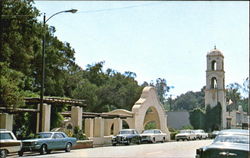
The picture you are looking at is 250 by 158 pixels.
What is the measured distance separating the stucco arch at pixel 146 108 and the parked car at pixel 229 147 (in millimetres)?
29372

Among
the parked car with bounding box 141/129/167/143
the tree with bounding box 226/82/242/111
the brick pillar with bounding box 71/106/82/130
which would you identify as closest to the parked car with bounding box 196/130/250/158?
the brick pillar with bounding box 71/106/82/130

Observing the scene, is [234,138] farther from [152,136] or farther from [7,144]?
[152,136]

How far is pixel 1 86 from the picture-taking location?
2320cm

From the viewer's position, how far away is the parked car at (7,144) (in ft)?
64.0

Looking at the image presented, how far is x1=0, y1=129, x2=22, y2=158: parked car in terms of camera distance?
19511 millimetres

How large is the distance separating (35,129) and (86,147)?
15.0ft

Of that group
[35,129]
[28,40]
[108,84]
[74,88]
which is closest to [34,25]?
[28,40]

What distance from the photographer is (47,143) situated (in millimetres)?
24297

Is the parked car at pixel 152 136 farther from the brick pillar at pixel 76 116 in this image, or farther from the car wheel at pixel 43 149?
the car wheel at pixel 43 149

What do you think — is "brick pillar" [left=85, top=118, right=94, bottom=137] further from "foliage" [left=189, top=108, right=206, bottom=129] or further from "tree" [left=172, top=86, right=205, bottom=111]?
"tree" [left=172, top=86, right=205, bottom=111]

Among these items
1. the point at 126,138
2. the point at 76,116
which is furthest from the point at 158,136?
the point at 76,116

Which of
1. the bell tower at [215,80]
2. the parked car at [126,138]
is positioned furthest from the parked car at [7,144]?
the bell tower at [215,80]

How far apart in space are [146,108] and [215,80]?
2293cm

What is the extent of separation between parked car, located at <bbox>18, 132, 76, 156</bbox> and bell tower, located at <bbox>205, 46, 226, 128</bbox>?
40860mm
